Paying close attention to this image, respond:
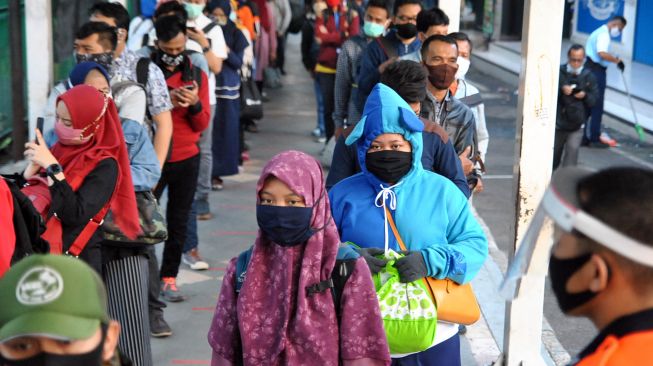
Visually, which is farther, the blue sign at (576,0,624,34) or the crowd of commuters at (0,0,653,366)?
the blue sign at (576,0,624,34)

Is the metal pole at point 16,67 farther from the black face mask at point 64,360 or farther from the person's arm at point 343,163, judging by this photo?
the black face mask at point 64,360

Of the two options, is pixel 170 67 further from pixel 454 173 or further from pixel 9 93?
pixel 9 93

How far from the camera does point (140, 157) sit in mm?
5914

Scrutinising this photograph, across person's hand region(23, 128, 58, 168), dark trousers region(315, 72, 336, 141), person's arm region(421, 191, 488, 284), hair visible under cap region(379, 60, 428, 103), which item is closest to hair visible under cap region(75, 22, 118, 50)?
person's hand region(23, 128, 58, 168)

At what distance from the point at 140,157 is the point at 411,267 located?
2.00m

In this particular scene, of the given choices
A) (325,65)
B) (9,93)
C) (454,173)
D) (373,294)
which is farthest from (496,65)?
(373,294)

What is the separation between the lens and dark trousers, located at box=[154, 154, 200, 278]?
7504 mm

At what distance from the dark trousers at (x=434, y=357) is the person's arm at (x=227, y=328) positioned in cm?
83

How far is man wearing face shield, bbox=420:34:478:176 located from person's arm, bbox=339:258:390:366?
253 centimetres

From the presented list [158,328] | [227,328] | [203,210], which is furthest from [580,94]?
[227,328]

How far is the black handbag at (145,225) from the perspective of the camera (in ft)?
18.2

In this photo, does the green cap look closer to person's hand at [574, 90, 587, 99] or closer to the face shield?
the face shield

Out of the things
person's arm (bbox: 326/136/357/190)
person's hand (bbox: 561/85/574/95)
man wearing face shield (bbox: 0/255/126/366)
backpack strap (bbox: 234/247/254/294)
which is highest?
man wearing face shield (bbox: 0/255/126/366)

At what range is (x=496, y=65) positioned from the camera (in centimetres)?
2466
